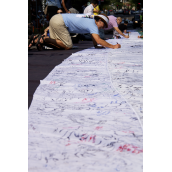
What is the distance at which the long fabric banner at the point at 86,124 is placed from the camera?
128 cm

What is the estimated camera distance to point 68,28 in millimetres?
5633

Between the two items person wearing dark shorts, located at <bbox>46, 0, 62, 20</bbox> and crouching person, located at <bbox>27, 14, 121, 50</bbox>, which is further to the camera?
person wearing dark shorts, located at <bbox>46, 0, 62, 20</bbox>

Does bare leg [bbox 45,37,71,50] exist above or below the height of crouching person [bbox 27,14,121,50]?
below

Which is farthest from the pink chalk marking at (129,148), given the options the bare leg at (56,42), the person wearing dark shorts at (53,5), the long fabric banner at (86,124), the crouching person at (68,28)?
the person wearing dark shorts at (53,5)

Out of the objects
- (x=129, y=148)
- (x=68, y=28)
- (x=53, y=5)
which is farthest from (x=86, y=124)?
(x=53, y=5)

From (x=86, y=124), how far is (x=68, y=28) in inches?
165

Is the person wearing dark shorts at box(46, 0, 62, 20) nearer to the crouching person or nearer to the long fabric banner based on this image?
the crouching person

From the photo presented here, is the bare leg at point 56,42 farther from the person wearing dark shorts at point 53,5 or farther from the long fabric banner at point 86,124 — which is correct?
the person wearing dark shorts at point 53,5

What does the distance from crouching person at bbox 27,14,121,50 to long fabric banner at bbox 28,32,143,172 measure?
2.36 meters

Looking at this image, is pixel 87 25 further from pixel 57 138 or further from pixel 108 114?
pixel 57 138

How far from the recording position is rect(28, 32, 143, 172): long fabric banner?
128cm

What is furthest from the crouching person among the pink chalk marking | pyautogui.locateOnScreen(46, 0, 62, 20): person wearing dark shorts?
the pink chalk marking
